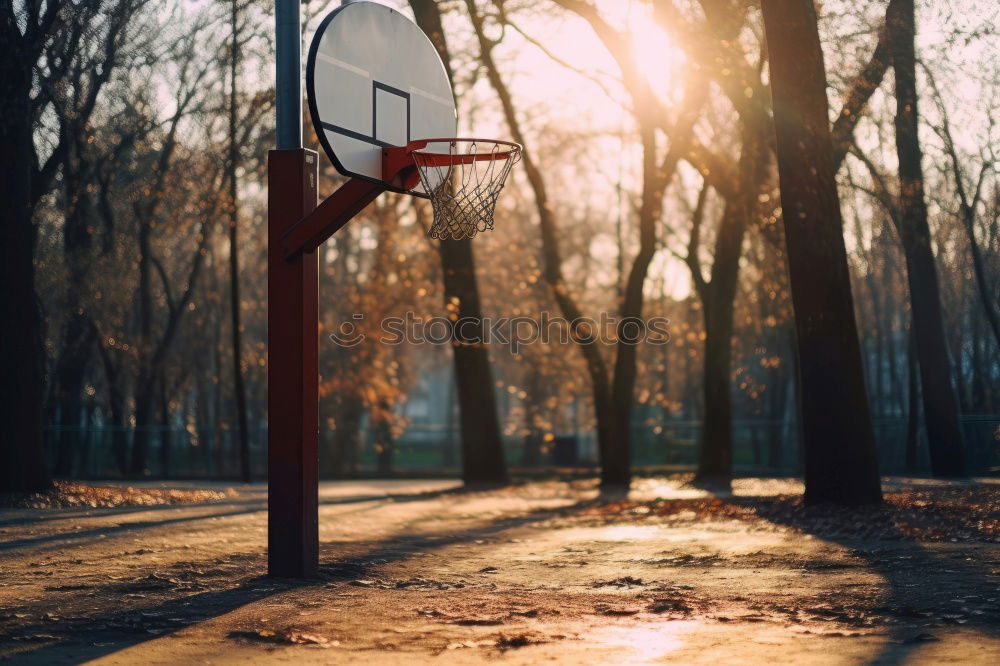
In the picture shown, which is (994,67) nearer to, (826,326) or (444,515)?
(826,326)

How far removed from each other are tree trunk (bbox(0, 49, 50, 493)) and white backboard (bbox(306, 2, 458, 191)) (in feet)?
30.7

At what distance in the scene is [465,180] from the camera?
11.6m

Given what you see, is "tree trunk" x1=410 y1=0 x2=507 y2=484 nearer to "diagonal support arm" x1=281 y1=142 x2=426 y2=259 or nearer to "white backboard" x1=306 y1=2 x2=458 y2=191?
"white backboard" x1=306 y1=2 x2=458 y2=191

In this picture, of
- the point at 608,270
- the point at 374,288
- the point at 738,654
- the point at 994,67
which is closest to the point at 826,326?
the point at 738,654

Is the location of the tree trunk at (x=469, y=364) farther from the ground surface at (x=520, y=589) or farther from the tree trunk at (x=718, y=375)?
the ground surface at (x=520, y=589)

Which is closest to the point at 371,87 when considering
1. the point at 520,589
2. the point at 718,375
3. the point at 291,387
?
the point at 291,387

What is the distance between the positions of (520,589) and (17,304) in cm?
1155

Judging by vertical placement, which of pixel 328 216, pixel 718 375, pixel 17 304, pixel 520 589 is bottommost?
pixel 520 589

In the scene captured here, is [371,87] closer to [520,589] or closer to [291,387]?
[291,387]

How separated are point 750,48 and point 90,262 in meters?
19.0

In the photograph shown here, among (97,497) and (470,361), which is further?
(470,361)

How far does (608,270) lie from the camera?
1971 inches

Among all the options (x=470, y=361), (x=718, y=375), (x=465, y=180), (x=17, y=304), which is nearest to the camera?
(x=465, y=180)

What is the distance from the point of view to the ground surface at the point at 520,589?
289 inches
